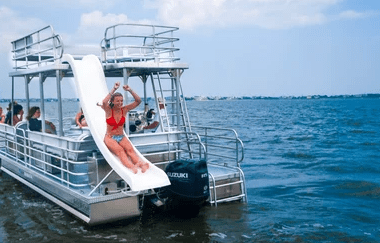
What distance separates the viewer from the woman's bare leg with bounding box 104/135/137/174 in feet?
26.7

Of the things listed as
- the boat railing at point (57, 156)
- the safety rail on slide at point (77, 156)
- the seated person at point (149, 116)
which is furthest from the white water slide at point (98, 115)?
the seated person at point (149, 116)

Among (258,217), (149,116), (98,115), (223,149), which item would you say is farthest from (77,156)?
(223,149)

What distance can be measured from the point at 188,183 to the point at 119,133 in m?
1.68

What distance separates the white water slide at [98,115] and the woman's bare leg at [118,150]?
71 mm

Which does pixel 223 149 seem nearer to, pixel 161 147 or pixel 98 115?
pixel 161 147

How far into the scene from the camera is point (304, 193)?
40.3 ft

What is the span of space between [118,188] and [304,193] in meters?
6.14

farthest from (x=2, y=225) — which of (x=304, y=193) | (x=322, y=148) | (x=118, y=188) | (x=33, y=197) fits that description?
(x=322, y=148)

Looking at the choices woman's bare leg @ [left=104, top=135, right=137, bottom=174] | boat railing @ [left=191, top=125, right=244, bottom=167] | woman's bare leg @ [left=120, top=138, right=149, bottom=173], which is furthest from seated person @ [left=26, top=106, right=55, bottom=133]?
boat railing @ [left=191, top=125, right=244, bottom=167]

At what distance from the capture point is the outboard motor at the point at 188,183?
825cm

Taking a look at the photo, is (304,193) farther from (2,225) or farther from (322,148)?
(322,148)

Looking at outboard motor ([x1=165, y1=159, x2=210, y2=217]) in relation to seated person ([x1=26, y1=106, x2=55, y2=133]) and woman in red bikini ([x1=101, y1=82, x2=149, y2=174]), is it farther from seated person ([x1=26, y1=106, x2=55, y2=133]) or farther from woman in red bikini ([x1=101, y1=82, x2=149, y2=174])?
seated person ([x1=26, y1=106, x2=55, y2=133])

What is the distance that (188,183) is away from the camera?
27.0ft

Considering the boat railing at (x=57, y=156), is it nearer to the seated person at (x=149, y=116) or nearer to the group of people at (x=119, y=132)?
the group of people at (x=119, y=132)
